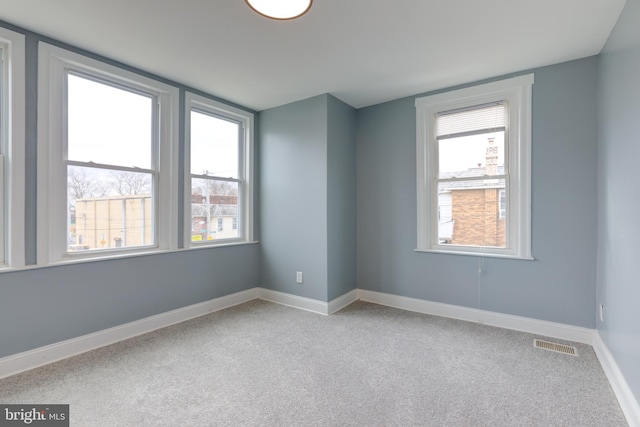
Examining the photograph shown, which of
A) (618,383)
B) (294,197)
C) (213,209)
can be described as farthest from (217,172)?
(618,383)

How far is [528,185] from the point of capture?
2.76 metres

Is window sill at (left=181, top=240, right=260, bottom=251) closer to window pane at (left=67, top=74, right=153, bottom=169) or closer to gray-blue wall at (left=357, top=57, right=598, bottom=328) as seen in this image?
window pane at (left=67, top=74, right=153, bottom=169)

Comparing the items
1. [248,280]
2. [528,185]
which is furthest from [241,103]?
[528,185]

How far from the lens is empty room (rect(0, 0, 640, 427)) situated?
1856mm

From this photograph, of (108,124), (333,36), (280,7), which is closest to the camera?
(280,7)

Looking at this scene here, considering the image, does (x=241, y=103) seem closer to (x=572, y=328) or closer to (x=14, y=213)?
(x=14, y=213)

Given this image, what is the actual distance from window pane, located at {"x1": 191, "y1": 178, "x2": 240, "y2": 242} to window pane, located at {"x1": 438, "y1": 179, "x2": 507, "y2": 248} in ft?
8.24

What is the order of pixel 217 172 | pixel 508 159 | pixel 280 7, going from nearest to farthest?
pixel 280 7 → pixel 508 159 → pixel 217 172

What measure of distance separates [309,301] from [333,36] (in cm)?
267

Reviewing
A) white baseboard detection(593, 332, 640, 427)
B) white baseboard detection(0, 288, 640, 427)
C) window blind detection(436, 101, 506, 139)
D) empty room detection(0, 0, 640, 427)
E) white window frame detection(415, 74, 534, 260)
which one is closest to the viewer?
white baseboard detection(593, 332, 640, 427)

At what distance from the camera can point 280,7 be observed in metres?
1.50

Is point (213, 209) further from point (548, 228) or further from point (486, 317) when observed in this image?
point (548, 228)

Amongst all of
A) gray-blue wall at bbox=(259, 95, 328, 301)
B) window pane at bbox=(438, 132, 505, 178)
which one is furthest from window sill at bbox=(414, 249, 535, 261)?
gray-blue wall at bbox=(259, 95, 328, 301)

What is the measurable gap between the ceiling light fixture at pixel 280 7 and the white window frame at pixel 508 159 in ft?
7.13
